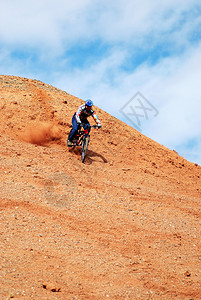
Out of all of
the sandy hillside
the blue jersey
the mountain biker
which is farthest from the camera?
the blue jersey

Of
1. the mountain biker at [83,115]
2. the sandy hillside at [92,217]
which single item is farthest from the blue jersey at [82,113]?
the sandy hillside at [92,217]

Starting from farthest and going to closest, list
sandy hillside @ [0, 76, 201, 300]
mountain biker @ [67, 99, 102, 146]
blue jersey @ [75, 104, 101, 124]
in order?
blue jersey @ [75, 104, 101, 124]
mountain biker @ [67, 99, 102, 146]
sandy hillside @ [0, 76, 201, 300]

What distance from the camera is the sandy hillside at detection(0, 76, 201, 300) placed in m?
7.58

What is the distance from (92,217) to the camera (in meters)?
10.4

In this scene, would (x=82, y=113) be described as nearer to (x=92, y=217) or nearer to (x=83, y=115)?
(x=83, y=115)

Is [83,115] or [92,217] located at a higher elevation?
[83,115]

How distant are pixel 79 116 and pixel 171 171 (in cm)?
557

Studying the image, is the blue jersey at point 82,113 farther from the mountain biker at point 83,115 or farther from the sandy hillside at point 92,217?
the sandy hillside at point 92,217

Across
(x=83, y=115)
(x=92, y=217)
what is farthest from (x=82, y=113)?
(x=92, y=217)

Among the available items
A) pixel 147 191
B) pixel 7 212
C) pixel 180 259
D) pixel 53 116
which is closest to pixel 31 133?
pixel 53 116

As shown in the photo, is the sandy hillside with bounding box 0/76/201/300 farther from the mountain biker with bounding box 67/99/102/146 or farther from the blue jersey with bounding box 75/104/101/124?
the blue jersey with bounding box 75/104/101/124

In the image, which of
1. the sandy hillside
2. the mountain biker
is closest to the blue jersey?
the mountain biker

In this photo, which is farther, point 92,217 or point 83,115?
point 83,115

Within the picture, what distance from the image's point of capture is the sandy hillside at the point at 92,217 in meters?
7.58
